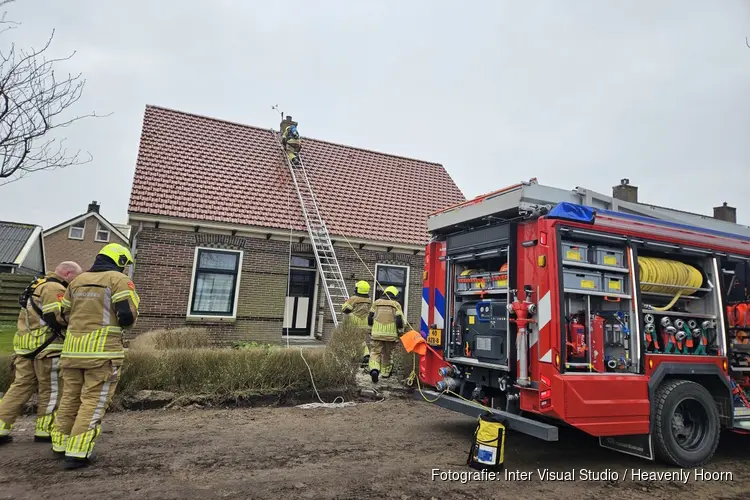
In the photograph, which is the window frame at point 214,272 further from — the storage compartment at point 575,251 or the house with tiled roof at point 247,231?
the storage compartment at point 575,251

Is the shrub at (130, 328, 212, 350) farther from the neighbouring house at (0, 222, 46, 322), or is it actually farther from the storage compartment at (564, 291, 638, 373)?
the neighbouring house at (0, 222, 46, 322)

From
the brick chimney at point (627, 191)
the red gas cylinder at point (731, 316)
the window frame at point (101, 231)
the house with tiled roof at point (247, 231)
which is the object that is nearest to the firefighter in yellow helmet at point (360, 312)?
the house with tiled roof at point (247, 231)

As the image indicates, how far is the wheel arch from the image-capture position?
4391 mm

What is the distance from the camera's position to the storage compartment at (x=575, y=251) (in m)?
4.29

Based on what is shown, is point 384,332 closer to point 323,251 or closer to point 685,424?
point 323,251

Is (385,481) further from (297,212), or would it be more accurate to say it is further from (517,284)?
(297,212)

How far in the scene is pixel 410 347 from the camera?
575 centimetres

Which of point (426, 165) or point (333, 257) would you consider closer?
point (333, 257)

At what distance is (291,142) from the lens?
47.3 ft

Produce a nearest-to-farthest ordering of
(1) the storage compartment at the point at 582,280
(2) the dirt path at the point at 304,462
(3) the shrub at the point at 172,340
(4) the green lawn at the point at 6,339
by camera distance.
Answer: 1. (2) the dirt path at the point at 304,462
2. (1) the storage compartment at the point at 582,280
3. (3) the shrub at the point at 172,340
4. (4) the green lawn at the point at 6,339

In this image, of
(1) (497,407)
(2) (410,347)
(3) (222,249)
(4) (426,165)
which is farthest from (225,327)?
(4) (426,165)

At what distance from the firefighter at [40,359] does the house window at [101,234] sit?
35125 millimetres

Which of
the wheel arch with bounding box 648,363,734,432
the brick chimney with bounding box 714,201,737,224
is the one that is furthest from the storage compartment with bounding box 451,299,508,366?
the brick chimney with bounding box 714,201,737,224

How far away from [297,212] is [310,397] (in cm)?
672
